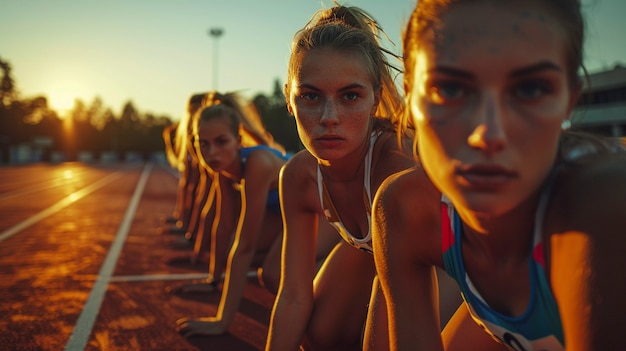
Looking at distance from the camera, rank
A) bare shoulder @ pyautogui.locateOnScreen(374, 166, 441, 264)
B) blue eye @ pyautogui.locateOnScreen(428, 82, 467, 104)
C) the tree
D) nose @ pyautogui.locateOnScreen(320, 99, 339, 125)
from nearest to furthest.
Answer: blue eye @ pyautogui.locateOnScreen(428, 82, 467, 104), bare shoulder @ pyautogui.locateOnScreen(374, 166, 441, 264), nose @ pyautogui.locateOnScreen(320, 99, 339, 125), the tree

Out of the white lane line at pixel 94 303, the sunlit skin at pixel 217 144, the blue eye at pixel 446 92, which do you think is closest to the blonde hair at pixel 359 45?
the blue eye at pixel 446 92

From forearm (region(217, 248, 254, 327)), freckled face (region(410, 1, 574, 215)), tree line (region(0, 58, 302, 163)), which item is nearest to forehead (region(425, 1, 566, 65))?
freckled face (region(410, 1, 574, 215))

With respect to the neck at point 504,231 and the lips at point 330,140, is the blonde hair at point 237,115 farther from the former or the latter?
the neck at point 504,231

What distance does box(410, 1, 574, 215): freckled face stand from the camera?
1100 mm

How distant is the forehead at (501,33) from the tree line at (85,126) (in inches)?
2712

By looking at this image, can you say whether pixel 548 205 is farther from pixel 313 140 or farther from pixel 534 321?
pixel 313 140

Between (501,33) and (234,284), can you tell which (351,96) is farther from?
(234,284)

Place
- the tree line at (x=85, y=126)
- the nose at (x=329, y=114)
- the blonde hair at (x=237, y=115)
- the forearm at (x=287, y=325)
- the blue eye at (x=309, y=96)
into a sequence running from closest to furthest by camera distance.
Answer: the nose at (x=329, y=114) → the blue eye at (x=309, y=96) → the forearm at (x=287, y=325) → the blonde hair at (x=237, y=115) → the tree line at (x=85, y=126)

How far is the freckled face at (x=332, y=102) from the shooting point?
7.43ft

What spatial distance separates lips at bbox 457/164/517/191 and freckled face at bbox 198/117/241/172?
328cm

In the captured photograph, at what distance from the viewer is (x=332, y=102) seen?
7.45ft

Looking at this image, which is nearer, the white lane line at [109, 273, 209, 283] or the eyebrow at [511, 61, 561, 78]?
the eyebrow at [511, 61, 561, 78]

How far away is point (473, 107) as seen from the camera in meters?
1.15

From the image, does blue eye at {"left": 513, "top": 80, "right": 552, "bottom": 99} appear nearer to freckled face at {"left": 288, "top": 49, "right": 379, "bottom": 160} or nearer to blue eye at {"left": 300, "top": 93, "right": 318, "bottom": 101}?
freckled face at {"left": 288, "top": 49, "right": 379, "bottom": 160}
